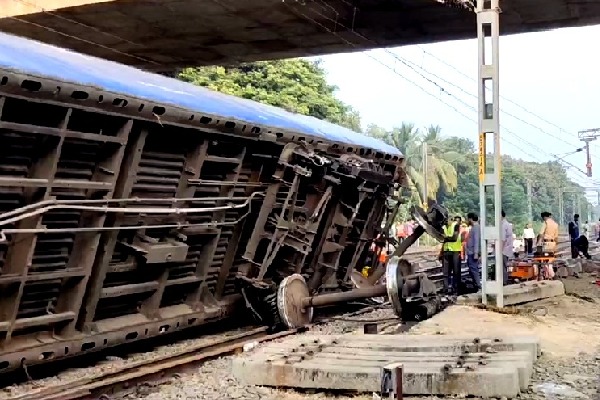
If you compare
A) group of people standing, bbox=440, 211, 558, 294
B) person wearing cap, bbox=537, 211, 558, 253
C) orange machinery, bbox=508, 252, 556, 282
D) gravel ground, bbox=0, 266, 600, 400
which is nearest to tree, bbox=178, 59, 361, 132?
person wearing cap, bbox=537, 211, 558, 253

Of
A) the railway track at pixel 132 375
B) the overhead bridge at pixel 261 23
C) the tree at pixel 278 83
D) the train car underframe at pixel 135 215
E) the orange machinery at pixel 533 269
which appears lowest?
the railway track at pixel 132 375

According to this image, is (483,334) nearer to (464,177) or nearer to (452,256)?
(452,256)

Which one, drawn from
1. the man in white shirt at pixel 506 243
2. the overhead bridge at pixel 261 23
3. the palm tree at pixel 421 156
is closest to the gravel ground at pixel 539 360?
the man in white shirt at pixel 506 243

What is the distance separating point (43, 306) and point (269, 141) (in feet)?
10.9

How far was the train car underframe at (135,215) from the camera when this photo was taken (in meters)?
5.57

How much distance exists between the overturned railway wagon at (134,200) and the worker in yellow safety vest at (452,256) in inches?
142

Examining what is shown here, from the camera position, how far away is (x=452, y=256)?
12977 millimetres

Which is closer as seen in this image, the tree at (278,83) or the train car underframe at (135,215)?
the train car underframe at (135,215)

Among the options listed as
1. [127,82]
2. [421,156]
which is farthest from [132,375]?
[421,156]

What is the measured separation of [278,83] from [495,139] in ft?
66.0

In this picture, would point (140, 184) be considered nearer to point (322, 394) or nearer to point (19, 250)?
point (19, 250)

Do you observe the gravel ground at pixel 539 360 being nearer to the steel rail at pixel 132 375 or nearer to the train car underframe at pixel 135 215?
the steel rail at pixel 132 375

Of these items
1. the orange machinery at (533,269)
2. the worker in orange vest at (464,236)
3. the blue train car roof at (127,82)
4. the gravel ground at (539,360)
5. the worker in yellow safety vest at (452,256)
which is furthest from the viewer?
the worker in orange vest at (464,236)

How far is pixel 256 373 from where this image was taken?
18.0ft
